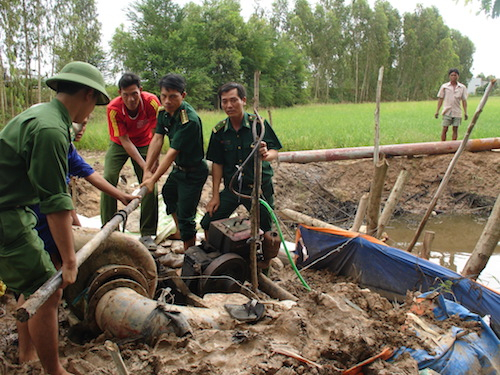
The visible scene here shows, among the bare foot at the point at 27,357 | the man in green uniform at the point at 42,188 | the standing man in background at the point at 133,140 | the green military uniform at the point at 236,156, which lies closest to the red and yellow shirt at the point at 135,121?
the standing man in background at the point at 133,140

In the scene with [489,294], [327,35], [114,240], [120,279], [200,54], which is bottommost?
[489,294]

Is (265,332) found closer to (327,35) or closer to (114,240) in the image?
(114,240)

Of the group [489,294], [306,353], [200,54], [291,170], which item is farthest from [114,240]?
[200,54]

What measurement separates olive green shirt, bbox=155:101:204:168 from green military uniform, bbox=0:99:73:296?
1488mm

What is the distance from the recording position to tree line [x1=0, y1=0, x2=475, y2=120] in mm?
10156

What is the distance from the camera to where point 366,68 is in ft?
120

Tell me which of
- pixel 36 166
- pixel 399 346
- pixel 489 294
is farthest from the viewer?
pixel 489 294

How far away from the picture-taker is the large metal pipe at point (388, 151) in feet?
22.5

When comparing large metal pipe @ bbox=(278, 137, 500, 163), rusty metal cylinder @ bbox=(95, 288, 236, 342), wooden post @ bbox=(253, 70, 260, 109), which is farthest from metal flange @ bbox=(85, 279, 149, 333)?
large metal pipe @ bbox=(278, 137, 500, 163)

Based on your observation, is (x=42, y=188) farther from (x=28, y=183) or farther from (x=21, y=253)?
(x=21, y=253)

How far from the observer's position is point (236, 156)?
3.47 meters

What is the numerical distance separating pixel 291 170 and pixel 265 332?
5.59 m

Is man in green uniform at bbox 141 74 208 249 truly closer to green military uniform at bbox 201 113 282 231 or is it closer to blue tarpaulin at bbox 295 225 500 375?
green military uniform at bbox 201 113 282 231

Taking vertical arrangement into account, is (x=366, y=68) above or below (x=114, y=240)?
above
